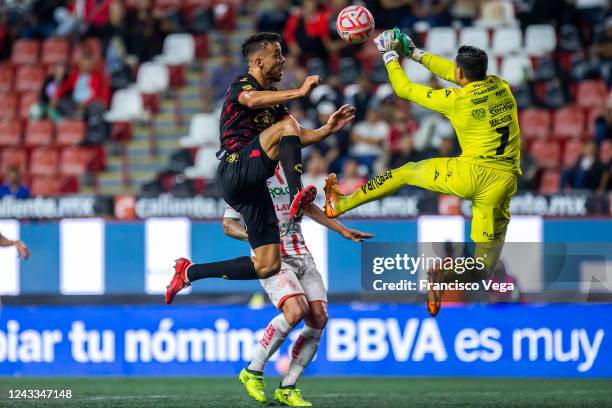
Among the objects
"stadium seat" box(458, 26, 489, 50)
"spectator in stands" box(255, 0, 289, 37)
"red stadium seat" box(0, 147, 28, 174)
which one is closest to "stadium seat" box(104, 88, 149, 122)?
"red stadium seat" box(0, 147, 28, 174)

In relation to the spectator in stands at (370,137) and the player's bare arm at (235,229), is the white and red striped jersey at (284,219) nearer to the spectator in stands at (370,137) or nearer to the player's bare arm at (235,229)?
the player's bare arm at (235,229)

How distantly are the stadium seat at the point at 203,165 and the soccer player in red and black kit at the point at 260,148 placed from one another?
6.19m

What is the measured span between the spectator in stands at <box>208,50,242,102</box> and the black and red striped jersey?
7.53m

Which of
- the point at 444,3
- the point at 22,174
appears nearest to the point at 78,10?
the point at 22,174

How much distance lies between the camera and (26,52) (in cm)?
1880

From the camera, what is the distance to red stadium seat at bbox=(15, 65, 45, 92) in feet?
60.0

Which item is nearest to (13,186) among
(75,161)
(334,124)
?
(75,161)

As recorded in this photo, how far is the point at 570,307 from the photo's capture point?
12531 mm

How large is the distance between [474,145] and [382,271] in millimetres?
1248

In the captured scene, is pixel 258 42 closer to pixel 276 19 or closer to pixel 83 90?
pixel 276 19

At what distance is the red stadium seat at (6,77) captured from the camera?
18.4 m

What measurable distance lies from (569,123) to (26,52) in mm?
8437

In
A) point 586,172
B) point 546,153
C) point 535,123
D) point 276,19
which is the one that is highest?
point 276,19

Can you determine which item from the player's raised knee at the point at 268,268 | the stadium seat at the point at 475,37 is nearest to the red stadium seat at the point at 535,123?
the stadium seat at the point at 475,37
